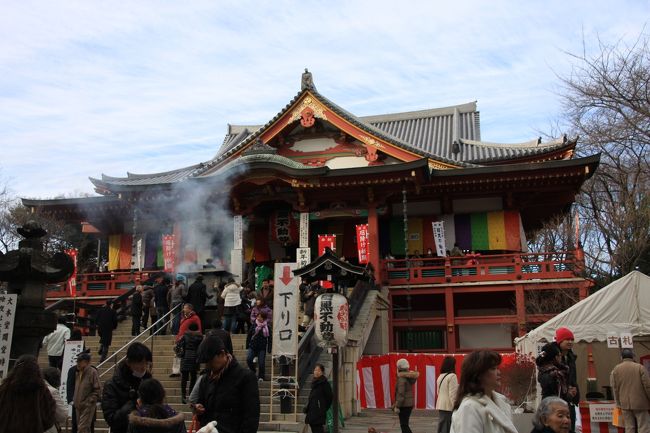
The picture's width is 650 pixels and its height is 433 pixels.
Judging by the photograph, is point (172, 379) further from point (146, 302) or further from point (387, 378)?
point (387, 378)

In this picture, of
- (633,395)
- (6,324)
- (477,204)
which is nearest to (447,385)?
(633,395)

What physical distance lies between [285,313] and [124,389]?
20.6ft

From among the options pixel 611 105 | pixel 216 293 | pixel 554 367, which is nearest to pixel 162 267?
pixel 216 293

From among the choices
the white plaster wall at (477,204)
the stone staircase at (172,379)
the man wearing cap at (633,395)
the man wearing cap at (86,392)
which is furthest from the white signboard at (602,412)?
the white plaster wall at (477,204)

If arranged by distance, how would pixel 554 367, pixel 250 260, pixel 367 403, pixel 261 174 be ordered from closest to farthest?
1. pixel 554 367
2. pixel 367 403
3. pixel 261 174
4. pixel 250 260

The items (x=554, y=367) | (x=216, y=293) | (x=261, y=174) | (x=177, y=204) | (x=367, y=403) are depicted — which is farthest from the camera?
(x=177, y=204)

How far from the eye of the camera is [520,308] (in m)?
18.7

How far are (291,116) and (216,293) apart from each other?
24.7 ft

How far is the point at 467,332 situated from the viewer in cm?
2083

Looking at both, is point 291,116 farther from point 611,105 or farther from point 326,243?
point 611,105

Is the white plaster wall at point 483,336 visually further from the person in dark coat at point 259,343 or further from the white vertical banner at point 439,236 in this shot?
the person in dark coat at point 259,343

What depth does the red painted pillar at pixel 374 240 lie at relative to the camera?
19531 millimetres

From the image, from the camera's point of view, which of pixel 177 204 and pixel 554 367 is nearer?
pixel 554 367

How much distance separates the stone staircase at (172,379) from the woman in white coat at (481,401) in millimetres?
7024
